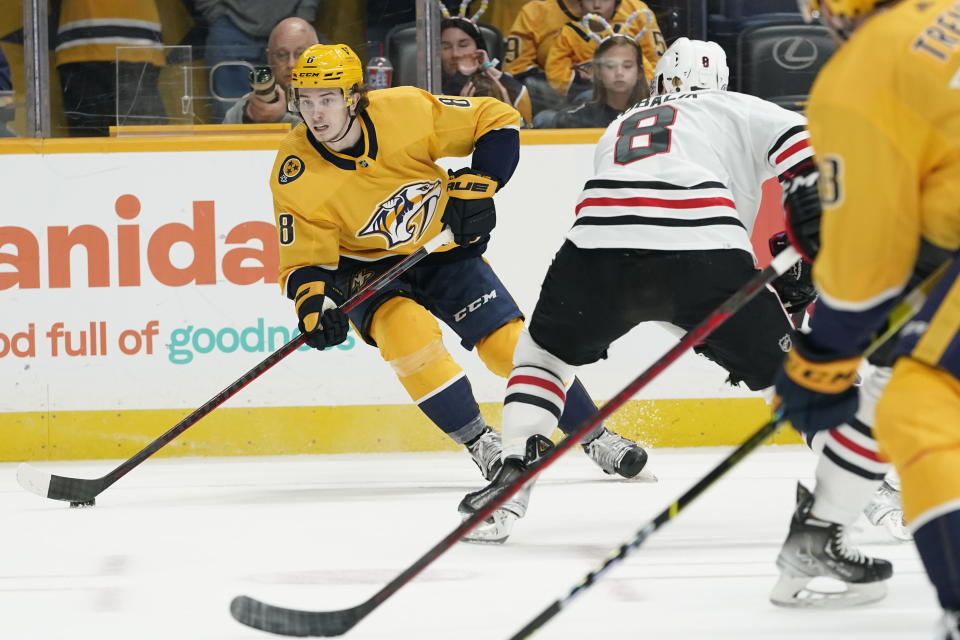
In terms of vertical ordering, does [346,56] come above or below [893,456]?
above

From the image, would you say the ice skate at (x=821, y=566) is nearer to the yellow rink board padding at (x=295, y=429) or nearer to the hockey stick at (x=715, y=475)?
the hockey stick at (x=715, y=475)

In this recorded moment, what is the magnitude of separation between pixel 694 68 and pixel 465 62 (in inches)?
63.9

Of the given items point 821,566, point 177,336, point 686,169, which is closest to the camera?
point 821,566

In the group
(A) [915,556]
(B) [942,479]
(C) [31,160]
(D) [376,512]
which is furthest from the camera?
(C) [31,160]

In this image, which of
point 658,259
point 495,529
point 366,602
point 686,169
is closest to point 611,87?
point 686,169

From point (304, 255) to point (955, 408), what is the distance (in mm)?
2133

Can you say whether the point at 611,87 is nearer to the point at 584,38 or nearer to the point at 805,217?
the point at 584,38

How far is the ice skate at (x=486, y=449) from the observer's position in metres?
3.19

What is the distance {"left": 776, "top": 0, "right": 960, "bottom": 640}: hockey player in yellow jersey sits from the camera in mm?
1206

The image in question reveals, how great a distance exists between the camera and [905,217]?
123 centimetres

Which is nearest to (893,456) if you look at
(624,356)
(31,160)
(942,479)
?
(942,479)

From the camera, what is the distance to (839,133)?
1236 millimetres

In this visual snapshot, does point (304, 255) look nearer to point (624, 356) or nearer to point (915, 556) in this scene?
point (624, 356)

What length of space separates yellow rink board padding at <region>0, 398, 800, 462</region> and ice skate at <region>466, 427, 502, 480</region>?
804 millimetres
